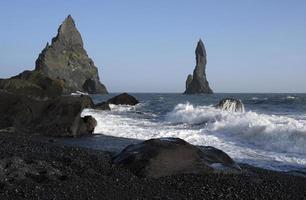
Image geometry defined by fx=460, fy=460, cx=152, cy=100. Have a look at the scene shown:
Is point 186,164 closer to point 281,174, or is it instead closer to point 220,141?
point 281,174

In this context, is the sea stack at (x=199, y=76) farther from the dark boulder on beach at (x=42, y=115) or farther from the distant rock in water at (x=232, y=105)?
the dark boulder on beach at (x=42, y=115)

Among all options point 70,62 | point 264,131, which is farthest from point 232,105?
point 70,62

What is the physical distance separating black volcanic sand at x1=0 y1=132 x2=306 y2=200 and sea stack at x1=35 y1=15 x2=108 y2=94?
10189 cm

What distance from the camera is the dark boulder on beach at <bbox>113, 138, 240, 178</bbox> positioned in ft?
33.8

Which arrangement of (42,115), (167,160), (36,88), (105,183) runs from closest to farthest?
(105,183) < (167,160) < (42,115) < (36,88)

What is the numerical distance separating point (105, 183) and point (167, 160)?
196 cm

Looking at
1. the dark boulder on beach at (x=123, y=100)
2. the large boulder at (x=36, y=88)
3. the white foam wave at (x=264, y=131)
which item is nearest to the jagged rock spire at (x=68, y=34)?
the dark boulder on beach at (x=123, y=100)

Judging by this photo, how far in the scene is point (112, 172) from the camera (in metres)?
9.92

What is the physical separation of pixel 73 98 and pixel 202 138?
621 centimetres

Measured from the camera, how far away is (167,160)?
10570 millimetres

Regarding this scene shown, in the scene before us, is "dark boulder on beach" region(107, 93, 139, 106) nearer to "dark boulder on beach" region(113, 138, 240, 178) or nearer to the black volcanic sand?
"dark boulder on beach" region(113, 138, 240, 178)

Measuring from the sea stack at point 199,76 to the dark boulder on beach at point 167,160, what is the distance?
416ft

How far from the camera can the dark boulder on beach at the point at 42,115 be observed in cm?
1908

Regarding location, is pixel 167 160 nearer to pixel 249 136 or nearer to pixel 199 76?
pixel 249 136
